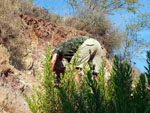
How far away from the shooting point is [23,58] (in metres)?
6.64

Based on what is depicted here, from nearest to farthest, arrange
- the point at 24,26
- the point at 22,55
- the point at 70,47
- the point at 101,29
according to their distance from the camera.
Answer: the point at 70,47 → the point at 22,55 → the point at 24,26 → the point at 101,29

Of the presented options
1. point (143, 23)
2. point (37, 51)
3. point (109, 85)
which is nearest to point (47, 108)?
point (109, 85)

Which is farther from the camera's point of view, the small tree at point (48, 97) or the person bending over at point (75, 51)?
the person bending over at point (75, 51)

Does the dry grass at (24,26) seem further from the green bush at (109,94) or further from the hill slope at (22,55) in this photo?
the green bush at (109,94)

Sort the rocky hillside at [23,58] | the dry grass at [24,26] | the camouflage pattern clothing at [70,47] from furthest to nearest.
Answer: the dry grass at [24,26], the camouflage pattern clothing at [70,47], the rocky hillside at [23,58]

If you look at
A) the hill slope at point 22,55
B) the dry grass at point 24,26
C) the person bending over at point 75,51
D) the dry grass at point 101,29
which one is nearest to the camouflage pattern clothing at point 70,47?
the person bending over at point 75,51

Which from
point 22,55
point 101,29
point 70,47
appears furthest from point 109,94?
point 101,29

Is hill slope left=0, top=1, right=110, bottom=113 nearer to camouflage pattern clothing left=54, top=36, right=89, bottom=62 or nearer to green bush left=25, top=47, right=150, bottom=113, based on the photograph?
camouflage pattern clothing left=54, top=36, right=89, bottom=62

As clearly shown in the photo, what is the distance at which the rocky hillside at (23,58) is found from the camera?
3719mm

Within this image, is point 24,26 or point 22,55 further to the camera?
point 24,26

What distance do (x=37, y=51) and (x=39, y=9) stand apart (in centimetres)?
251

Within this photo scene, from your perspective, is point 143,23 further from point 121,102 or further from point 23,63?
point 121,102

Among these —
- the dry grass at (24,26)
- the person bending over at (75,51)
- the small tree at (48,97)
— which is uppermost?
the dry grass at (24,26)

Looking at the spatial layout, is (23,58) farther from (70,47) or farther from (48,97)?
(48,97)
